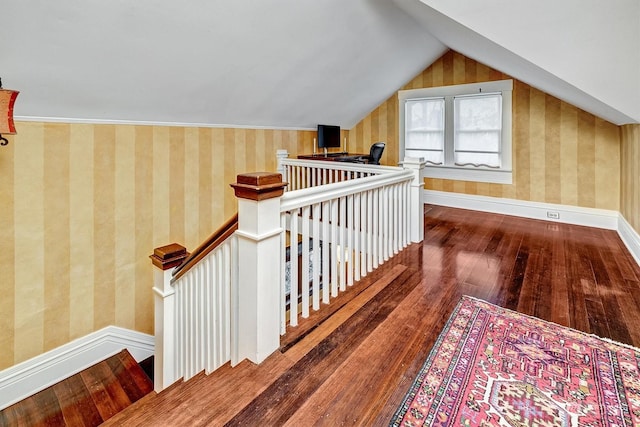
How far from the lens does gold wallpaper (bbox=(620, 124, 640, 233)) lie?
3.00 meters

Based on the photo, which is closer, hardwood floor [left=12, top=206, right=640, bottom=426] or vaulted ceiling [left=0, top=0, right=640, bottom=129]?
hardwood floor [left=12, top=206, right=640, bottom=426]

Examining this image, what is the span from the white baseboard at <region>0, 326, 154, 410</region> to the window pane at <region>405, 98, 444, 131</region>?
479 centimetres

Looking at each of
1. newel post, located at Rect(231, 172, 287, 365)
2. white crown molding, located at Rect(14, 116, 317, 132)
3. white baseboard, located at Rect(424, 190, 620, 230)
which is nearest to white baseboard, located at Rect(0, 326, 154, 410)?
white crown molding, located at Rect(14, 116, 317, 132)

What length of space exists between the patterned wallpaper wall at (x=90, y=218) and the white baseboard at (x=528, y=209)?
140 inches

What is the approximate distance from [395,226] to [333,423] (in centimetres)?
198

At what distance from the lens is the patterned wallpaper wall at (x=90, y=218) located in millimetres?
2525

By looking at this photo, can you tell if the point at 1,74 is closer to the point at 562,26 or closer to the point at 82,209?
the point at 82,209

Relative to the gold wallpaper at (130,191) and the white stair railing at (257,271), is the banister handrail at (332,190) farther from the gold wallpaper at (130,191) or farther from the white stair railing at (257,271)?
the gold wallpaper at (130,191)

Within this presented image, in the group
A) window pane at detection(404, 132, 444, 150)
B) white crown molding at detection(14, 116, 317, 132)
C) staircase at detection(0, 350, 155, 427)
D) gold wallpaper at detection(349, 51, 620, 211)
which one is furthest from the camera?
window pane at detection(404, 132, 444, 150)

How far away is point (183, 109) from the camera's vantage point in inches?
130

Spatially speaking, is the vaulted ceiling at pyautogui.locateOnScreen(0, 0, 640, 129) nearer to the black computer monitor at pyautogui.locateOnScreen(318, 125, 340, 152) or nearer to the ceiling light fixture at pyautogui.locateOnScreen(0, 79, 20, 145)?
the ceiling light fixture at pyautogui.locateOnScreen(0, 79, 20, 145)

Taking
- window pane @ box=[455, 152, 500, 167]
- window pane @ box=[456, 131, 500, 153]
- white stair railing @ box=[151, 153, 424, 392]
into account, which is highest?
window pane @ box=[456, 131, 500, 153]

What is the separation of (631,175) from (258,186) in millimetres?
3794

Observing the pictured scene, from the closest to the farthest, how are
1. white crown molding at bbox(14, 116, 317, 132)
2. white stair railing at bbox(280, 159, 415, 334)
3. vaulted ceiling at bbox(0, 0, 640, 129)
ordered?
1. white stair railing at bbox(280, 159, 415, 334)
2. vaulted ceiling at bbox(0, 0, 640, 129)
3. white crown molding at bbox(14, 116, 317, 132)
